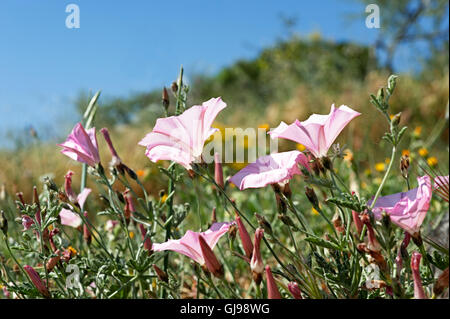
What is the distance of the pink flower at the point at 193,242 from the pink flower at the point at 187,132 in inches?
4.2

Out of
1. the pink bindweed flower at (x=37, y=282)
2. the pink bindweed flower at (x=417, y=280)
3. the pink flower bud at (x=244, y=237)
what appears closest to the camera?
the pink bindweed flower at (x=417, y=280)

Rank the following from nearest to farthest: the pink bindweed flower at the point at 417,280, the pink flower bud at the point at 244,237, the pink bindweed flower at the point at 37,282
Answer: the pink bindweed flower at the point at 417,280 < the pink flower bud at the point at 244,237 < the pink bindweed flower at the point at 37,282

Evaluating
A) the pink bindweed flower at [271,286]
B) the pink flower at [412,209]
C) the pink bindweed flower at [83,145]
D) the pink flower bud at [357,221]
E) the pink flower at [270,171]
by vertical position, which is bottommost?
the pink bindweed flower at [271,286]

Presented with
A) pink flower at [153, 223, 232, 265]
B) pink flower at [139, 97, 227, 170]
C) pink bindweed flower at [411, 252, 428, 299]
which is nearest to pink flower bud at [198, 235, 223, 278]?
→ pink flower at [153, 223, 232, 265]

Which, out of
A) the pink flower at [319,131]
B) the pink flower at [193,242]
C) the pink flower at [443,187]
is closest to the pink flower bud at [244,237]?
the pink flower at [193,242]

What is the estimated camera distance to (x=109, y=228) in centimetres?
114

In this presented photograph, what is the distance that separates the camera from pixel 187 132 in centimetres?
67

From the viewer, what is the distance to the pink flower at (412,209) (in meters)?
0.57

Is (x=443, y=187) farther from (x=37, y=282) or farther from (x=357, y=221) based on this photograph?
(x=37, y=282)

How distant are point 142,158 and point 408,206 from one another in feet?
12.3

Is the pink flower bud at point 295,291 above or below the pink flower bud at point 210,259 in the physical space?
below

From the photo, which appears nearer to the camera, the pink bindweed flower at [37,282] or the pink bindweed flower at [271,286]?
the pink bindweed flower at [271,286]

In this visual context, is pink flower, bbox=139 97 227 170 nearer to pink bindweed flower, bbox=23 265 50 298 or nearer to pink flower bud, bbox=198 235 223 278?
pink flower bud, bbox=198 235 223 278

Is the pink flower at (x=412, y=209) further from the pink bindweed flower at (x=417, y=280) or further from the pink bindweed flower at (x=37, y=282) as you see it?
the pink bindweed flower at (x=37, y=282)
